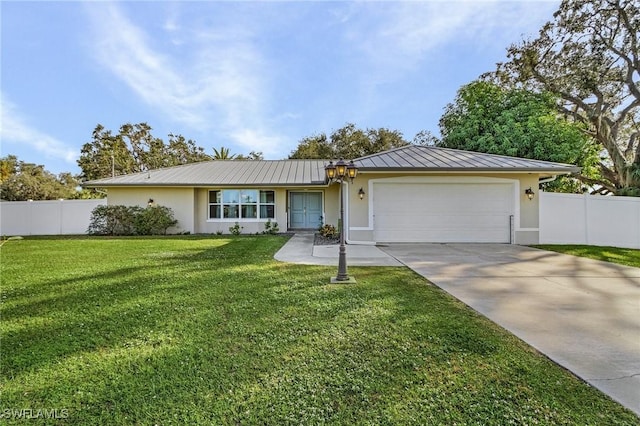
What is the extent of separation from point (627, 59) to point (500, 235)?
14135 mm

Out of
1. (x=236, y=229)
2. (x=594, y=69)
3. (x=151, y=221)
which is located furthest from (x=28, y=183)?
(x=594, y=69)

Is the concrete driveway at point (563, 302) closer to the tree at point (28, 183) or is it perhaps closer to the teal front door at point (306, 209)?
the teal front door at point (306, 209)

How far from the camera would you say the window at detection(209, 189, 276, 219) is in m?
15.5

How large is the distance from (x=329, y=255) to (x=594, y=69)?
61.9ft

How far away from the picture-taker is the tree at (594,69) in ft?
53.5

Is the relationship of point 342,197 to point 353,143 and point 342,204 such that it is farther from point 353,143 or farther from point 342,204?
point 353,143

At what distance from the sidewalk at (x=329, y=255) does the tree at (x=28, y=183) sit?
2691 centimetres

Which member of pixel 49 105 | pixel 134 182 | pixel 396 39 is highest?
pixel 396 39

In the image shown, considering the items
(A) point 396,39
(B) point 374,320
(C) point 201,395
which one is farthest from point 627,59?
(C) point 201,395

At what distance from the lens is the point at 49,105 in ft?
45.7

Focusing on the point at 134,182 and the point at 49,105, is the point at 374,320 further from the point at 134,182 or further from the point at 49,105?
the point at 49,105

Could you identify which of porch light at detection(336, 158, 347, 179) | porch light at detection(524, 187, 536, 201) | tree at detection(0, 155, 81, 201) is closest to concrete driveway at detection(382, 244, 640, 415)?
porch light at detection(336, 158, 347, 179)

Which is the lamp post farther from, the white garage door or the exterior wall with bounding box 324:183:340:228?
the exterior wall with bounding box 324:183:340:228

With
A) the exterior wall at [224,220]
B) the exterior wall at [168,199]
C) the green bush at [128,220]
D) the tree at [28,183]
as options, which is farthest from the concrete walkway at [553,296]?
the tree at [28,183]
